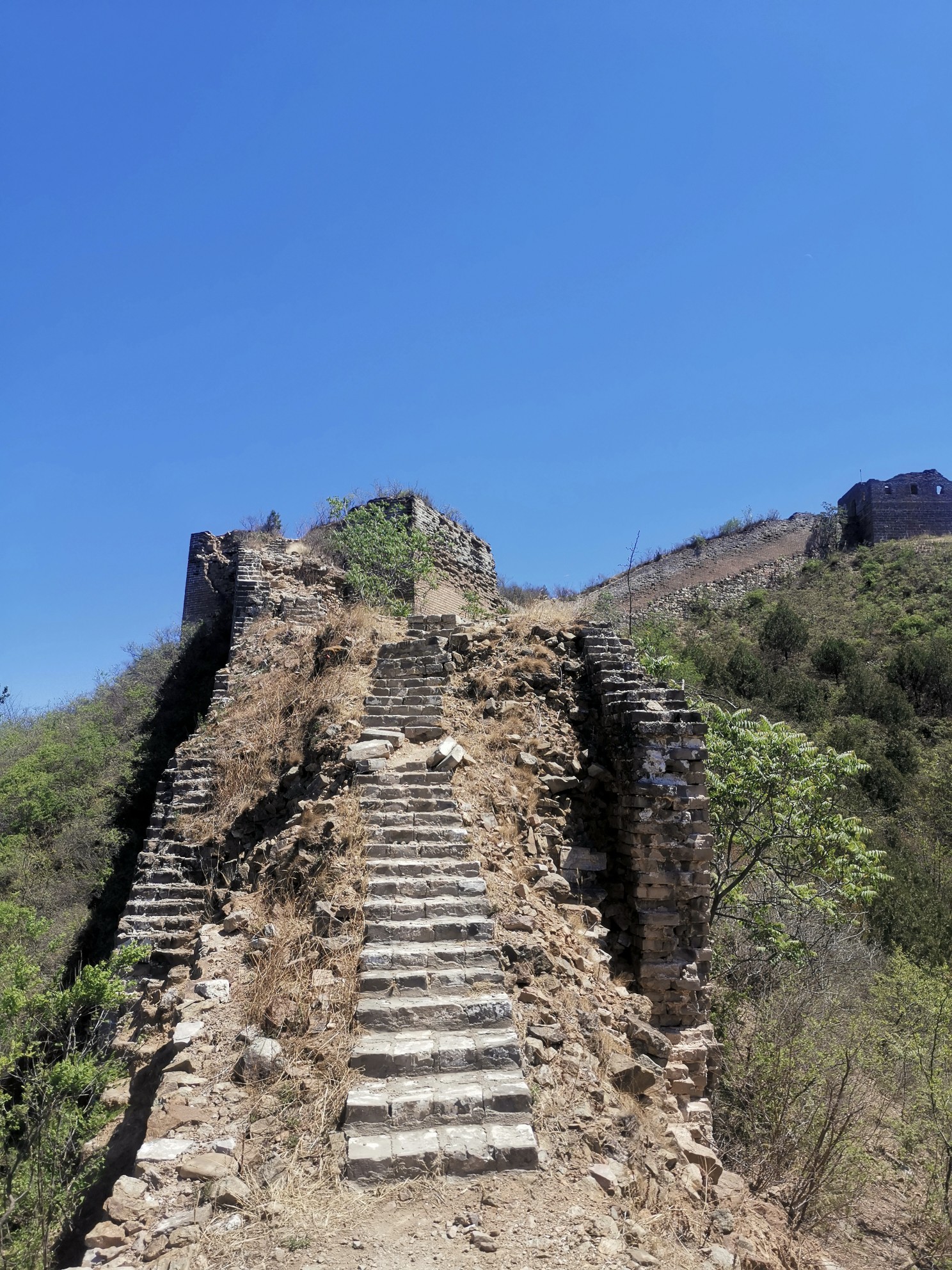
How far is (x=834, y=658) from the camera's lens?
23703mm

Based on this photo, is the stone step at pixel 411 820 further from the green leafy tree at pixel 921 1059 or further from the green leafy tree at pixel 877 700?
the green leafy tree at pixel 877 700

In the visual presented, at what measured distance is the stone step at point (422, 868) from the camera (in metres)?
4.96

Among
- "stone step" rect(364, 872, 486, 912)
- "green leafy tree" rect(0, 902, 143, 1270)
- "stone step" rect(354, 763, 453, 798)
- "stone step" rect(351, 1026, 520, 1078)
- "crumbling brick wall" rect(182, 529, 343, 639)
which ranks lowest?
"green leafy tree" rect(0, 902, 143, 1270)

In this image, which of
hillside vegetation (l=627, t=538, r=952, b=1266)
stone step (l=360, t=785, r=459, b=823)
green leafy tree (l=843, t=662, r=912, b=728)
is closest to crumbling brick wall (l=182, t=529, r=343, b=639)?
hillside vegetation (l=627, t=538, r=952, b=1266)

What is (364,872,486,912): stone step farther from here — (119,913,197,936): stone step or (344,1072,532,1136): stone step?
(119,913,197,936): stone step

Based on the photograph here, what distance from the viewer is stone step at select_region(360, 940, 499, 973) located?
4273mm

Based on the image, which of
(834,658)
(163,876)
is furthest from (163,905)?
(834,658)

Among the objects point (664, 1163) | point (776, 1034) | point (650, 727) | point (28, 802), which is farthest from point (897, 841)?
point (28, 802)

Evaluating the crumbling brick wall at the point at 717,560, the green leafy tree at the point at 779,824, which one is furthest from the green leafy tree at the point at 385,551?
the crumbling brick wall at the point at 717,560

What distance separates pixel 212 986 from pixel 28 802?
47.1 feet

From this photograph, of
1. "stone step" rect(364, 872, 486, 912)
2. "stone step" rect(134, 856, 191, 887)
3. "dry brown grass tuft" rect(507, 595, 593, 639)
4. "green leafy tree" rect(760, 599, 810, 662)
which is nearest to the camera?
"stone step" rect(364, 872, 486, 912)

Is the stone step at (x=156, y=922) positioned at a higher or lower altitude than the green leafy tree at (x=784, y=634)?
lower

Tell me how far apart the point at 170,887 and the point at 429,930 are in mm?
3532

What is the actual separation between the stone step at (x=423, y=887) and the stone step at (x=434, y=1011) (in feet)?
2.47
